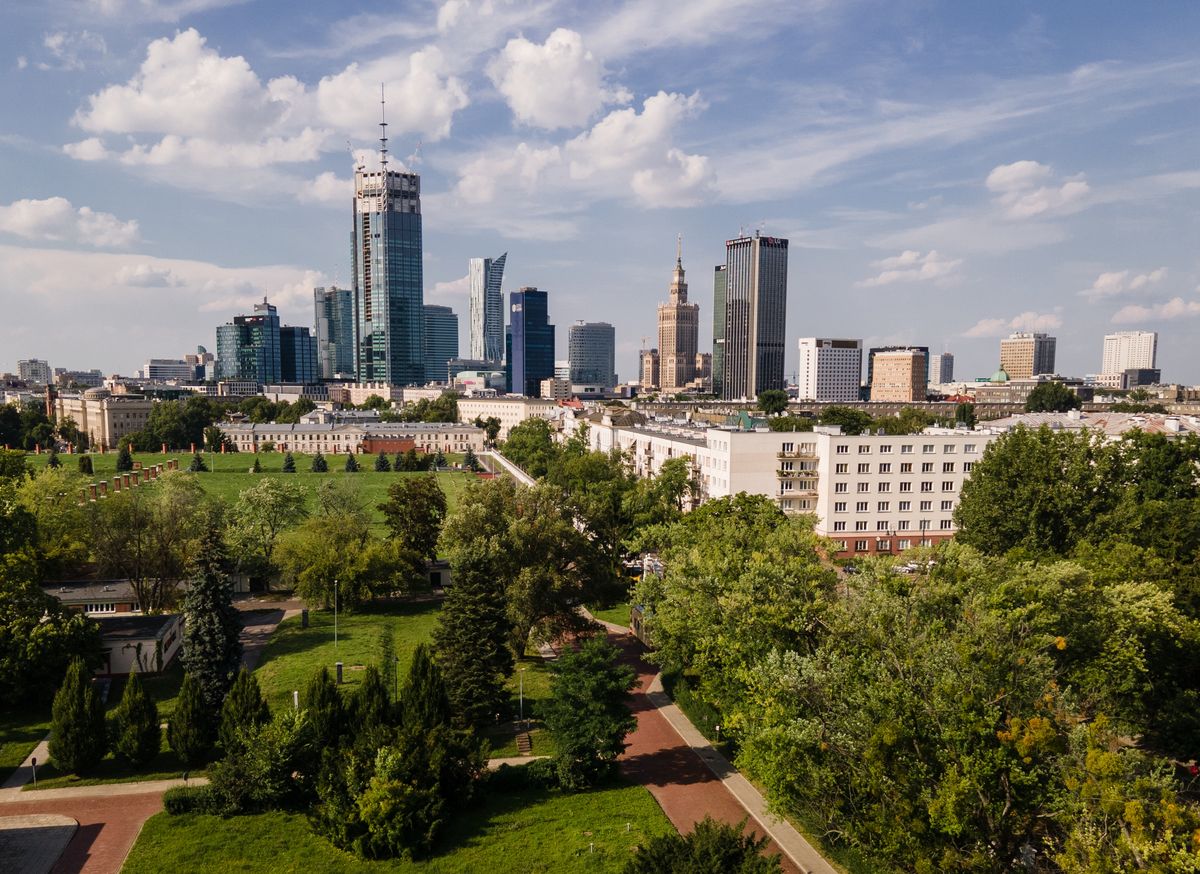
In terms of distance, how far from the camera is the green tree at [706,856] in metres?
18.0

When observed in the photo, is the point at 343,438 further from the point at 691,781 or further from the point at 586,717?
the point at 691,781

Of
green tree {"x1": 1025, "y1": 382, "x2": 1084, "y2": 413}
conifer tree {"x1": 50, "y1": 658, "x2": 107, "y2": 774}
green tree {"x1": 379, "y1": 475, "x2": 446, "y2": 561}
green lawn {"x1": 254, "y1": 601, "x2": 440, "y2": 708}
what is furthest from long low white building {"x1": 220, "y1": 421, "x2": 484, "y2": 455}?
conifer tree {"x1": 50, "y1": 658, "x2": 107, "y2": 774}

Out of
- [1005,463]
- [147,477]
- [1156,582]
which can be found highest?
[1005,463]

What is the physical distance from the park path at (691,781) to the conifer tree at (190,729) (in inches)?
660

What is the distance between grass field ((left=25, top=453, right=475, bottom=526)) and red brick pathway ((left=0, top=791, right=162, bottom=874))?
58217mm

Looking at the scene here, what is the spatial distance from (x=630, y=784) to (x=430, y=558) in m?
32.6

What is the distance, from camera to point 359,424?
179m

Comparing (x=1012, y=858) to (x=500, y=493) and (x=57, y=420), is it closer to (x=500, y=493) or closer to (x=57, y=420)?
(x=500, y=493)

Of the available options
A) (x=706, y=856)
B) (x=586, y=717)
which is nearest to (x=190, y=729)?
(x=586, y=717)

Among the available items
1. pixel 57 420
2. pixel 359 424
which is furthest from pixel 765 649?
pixel 57 420

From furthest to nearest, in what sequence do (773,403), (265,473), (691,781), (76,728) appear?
(773,403)
(265,473)
(691,781)
(76,728)

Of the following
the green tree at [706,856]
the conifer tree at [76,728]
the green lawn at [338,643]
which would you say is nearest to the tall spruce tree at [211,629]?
the green lawn at [338,643]

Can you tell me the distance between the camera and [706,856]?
724 inches

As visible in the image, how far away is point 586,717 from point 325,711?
981cm
